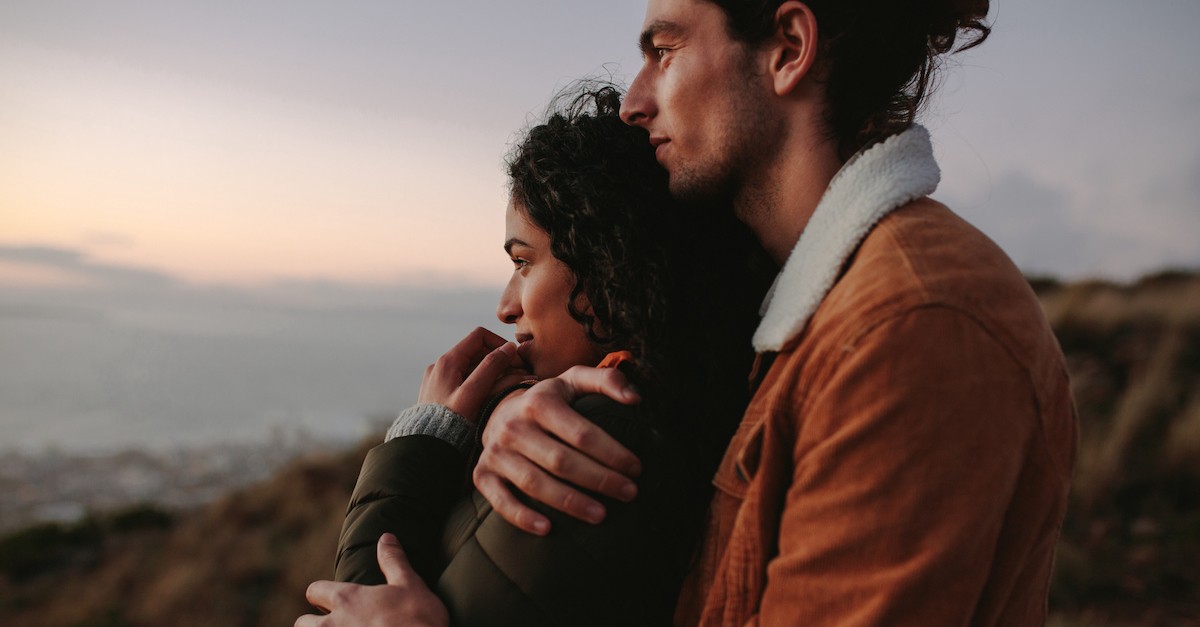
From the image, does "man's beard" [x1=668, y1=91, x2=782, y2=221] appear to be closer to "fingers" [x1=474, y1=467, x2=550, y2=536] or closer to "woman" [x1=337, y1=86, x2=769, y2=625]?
"woman" [x1=337, y1=86, x2=769, y2=625]

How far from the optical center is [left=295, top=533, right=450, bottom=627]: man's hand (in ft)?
4.32

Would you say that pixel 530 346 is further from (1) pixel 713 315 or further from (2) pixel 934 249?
(2) pixel 934 249

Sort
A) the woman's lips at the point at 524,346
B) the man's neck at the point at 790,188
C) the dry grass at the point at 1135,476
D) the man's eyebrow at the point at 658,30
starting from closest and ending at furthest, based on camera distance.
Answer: the man's neck at the point at 790,188 < the man's eyebrow at the point at 658,30 < the woman's lips at the point at 524,346 < the dry grass at the point at 1135,476

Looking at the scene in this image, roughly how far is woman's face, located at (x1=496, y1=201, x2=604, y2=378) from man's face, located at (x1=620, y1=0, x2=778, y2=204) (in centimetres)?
37

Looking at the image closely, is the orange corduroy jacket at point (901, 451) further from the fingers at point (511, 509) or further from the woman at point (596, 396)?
the fingers at point (511, 509)

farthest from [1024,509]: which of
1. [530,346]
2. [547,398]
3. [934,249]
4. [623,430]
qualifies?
[530,346]

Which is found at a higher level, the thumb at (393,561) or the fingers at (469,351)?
the fingers at (469,351)

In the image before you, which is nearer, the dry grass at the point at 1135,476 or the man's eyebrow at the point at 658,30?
the man's eyebrow at the point at 658,30

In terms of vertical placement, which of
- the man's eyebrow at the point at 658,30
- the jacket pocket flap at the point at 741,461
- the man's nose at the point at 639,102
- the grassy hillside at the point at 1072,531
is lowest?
the grassy hillside at the point at 1072,531

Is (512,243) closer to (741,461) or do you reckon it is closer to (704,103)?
(704,103)

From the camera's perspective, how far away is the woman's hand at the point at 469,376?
1.89m

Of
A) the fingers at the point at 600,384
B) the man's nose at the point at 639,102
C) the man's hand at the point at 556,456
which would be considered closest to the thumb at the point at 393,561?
the man's hand at the point at 556,456

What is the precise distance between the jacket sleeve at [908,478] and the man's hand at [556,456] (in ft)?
1.03

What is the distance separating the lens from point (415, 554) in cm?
154
